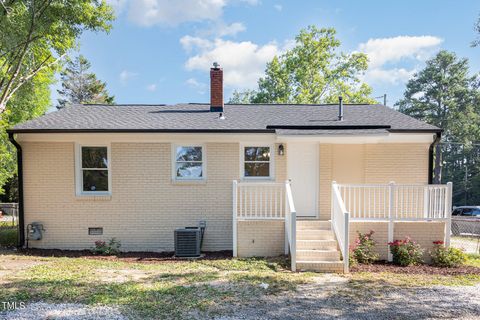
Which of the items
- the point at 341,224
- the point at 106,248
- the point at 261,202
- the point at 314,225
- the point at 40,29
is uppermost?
the point at 40,29

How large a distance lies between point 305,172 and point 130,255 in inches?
213

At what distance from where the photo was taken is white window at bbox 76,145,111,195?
325 inches

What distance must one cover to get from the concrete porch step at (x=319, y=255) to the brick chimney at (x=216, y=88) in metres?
5.58

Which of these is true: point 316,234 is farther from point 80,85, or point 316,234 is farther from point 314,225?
point 80,85

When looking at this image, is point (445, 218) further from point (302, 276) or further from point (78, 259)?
point (78, 259)

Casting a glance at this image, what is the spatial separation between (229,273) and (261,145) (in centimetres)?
378

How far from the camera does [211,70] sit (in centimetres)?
994

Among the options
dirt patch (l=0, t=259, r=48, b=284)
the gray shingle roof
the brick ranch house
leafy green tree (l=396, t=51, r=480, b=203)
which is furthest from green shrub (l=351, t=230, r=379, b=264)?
leafy green tree (l=396, t=51, r=480, b=203)

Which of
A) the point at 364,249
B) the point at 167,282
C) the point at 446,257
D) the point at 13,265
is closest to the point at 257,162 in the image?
the point at 364,249

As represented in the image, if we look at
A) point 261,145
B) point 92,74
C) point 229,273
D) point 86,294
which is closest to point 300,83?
point 261,145

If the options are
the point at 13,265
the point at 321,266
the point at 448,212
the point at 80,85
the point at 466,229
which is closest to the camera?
the point at 321,266

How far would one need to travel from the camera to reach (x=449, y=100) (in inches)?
1521

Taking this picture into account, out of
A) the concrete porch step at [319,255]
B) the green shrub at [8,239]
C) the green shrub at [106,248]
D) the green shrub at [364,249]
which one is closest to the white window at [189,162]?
the green shrub at [106,248]

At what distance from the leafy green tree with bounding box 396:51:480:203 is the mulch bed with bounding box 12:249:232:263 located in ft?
133
